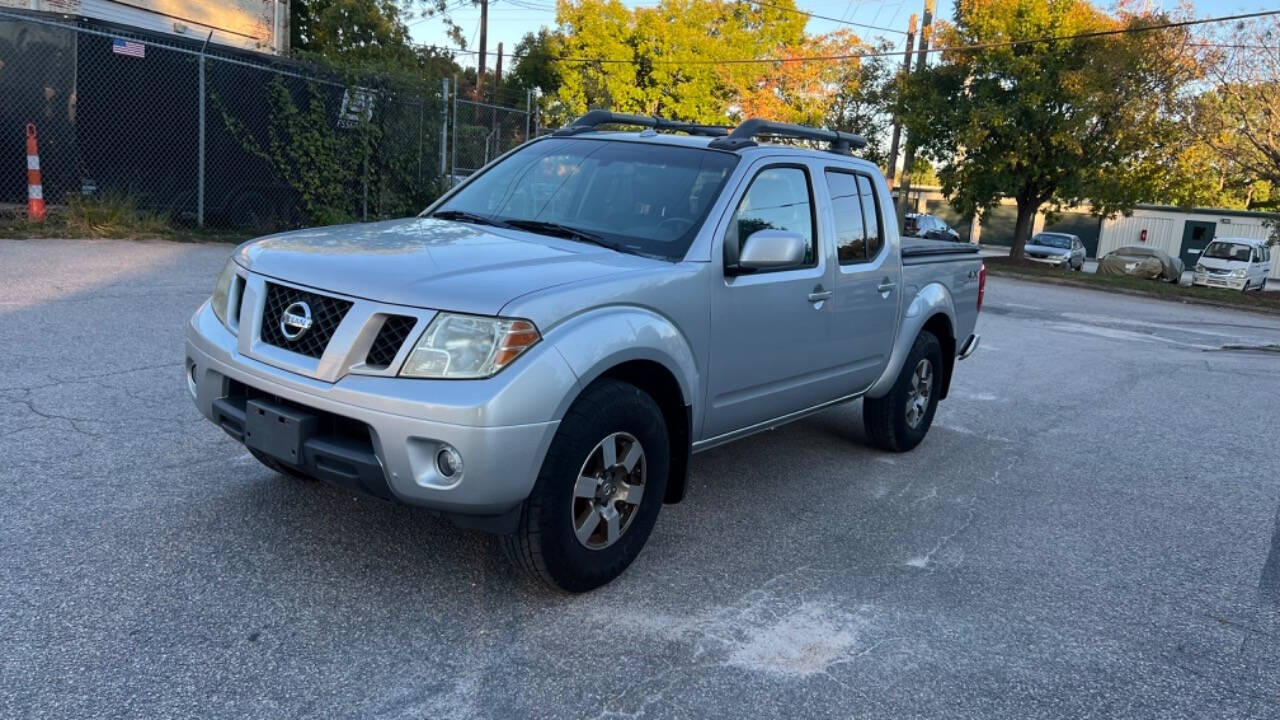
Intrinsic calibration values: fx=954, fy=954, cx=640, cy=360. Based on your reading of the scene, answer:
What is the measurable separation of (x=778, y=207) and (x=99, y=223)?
1056cm

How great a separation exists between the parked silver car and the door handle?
2987cm

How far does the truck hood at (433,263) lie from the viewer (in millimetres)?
3229

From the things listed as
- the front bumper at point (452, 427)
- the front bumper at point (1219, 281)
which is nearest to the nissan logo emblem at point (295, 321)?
the front bumper at point (452, 427)

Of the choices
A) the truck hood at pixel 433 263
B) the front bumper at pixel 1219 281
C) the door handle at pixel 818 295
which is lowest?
the front bumper at pixel 1219 281

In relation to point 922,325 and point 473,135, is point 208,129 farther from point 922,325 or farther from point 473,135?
point 922,325

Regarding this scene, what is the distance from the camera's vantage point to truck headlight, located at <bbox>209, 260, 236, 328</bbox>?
3.83 meters

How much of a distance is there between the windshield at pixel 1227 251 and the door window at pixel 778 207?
28.1 metres

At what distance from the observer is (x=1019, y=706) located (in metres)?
3.14

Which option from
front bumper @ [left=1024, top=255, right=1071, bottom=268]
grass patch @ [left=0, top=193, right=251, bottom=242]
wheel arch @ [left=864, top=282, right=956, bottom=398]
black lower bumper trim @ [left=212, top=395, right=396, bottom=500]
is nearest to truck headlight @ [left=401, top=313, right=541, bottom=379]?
black lower bumper trim @ [left=212, top=395, right=396, bottom=500]

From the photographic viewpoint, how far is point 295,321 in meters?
3.40

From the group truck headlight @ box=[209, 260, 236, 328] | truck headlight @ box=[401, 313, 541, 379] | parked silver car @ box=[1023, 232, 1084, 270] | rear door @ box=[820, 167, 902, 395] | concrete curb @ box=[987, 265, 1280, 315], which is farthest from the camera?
parked silver car @ box=[1023, 232, 1084, 270]

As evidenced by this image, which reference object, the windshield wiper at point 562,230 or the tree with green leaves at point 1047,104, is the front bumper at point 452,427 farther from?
the tree with green leaves at point 1047,104

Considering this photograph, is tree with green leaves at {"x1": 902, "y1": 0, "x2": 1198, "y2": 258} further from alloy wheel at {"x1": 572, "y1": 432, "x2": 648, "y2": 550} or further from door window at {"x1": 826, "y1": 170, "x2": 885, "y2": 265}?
alloy wheel at {"x1": 572, "y1": 432, "x2": 648, "y2": 550}

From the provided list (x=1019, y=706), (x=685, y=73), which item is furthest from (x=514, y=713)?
(x=685, y=73)
